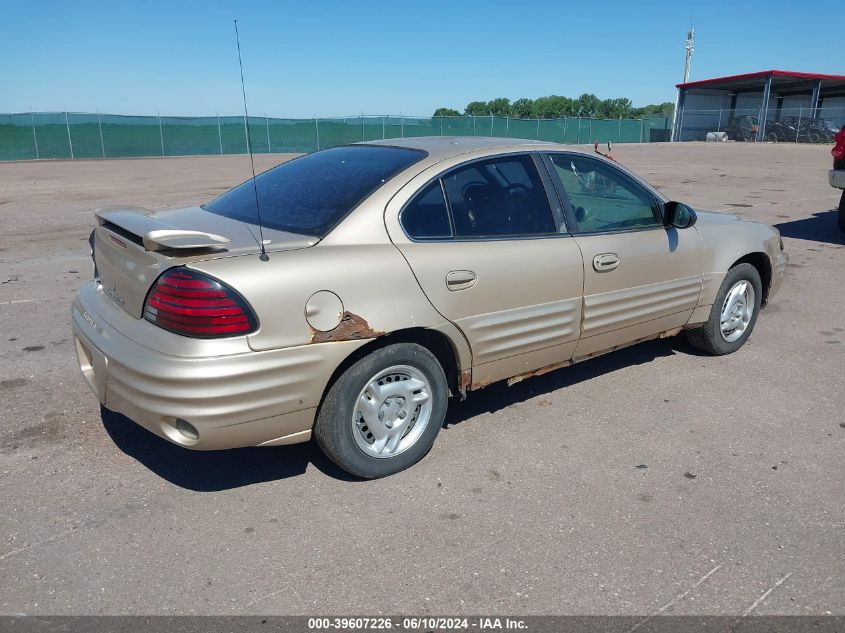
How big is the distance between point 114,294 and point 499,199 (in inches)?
80.0

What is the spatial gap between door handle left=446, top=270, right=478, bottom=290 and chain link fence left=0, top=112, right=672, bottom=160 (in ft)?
105

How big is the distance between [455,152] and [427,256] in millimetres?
708

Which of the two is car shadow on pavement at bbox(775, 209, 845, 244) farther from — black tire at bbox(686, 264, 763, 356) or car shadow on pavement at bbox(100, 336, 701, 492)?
car shadow on pavement at bbox(100, 336, 701, 492)

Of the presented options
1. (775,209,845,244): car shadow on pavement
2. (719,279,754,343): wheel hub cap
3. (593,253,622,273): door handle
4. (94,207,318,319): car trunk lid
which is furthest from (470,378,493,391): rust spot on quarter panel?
(775,209,845,244): car shadow on pavement

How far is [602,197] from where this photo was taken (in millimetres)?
4328

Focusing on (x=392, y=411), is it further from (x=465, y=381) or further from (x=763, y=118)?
(x=763, y=118)

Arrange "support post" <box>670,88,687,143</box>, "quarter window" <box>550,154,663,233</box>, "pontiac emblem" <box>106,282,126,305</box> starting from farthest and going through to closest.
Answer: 1. "support post" <box>670,88,687,143</box>
2. "quarter window" <box>550,154,663,233</box>
3. "pontiac emblem" <box>106,282,126,305</box>

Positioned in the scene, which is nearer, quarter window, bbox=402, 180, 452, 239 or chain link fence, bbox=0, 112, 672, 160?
quarter window, bbox=402, 180, 452, 239

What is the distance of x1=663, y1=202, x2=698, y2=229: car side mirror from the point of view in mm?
4414

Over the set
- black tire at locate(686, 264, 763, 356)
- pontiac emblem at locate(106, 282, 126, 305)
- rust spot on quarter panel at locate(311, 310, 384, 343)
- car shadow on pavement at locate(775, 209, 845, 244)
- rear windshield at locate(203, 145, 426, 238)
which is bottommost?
car shadow on pavement at locate(775, 209, 845, 244)

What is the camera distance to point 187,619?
8.10 feet

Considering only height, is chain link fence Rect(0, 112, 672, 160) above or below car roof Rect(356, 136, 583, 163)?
below

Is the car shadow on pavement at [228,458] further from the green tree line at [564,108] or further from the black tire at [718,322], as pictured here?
the green tree line at [564,108]

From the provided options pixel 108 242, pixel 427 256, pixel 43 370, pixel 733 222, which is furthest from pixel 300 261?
pixel 733 222
